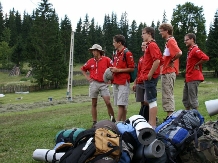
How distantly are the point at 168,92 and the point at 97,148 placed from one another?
10.8 feet

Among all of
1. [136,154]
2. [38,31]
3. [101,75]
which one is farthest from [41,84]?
[136,154]

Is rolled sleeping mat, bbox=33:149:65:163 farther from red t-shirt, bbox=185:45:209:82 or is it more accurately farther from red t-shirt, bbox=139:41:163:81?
red t-shirt, bbox=185:45:209:82

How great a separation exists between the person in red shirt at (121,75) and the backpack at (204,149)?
2701 mm

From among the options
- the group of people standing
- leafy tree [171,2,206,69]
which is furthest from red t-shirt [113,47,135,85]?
leafy tree [171,2,206,69]

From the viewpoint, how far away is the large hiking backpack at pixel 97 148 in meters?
3.54

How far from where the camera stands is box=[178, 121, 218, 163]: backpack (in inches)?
152

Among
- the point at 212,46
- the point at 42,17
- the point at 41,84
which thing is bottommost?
the point at 41,84

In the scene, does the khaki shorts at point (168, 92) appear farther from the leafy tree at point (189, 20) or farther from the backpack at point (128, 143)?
the leafy tree at point (189, 20)

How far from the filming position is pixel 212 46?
2522 inches

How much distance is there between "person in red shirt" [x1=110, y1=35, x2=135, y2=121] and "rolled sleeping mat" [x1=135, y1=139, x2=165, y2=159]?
2869mm

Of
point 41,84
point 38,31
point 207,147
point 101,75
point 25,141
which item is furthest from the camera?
point 38,31

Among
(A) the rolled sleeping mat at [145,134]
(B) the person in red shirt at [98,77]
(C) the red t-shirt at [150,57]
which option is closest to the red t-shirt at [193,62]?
(C) the red t-shirt at [150,57]

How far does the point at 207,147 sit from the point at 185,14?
230ft

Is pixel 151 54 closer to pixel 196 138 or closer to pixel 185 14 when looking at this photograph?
pixel 196 138
